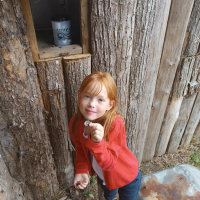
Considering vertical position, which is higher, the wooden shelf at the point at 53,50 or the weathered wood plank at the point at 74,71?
the wooden shelf at the point at 53,50

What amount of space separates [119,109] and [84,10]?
81 centimetres

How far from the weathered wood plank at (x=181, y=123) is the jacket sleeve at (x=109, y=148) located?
48.1 inches

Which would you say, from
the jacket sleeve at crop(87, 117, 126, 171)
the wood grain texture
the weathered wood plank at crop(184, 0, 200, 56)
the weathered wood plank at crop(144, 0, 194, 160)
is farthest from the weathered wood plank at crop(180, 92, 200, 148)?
the jacket sleeve at crop(87, 117, 126, 171)

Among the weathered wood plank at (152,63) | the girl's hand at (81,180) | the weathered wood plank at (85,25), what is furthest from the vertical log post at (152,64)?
the girl's hand at (81,180)

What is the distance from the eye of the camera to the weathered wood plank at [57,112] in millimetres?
1299

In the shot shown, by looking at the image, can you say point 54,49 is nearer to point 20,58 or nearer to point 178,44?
point 20,58

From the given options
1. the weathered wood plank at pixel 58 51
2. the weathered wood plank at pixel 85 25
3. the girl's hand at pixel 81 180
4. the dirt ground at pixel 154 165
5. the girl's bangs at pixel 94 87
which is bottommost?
the dirt ground at pixel 154 165

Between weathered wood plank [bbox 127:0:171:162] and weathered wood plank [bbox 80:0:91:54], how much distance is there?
18.9 inches

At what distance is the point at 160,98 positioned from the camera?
1.93 meters

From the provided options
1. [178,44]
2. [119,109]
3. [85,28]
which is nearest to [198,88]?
[178,44]

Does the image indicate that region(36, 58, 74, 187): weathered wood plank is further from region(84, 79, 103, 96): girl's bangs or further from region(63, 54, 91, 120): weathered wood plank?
region(84, 79, 103, 96): girl's bangs

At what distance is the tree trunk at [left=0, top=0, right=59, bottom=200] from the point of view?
1079mm

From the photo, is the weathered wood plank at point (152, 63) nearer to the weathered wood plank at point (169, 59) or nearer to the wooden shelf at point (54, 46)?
the weathered wood plank at point (169, 59)

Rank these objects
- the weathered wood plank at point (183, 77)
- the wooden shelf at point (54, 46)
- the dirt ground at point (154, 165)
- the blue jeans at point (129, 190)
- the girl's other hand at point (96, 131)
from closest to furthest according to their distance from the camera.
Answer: the girl's other hand at point (96, 131) < the wooden shelf at point (54, 46) < the blue jeans at point (129, 190) < the weathered wood plank at point (183, 77) < the dirt ground at point (154, 165)
